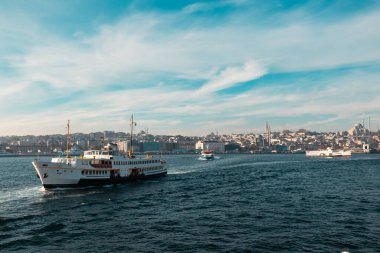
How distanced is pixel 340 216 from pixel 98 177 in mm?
39948

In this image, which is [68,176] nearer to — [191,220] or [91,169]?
[91,169]

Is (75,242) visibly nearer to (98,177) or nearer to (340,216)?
(340,216)

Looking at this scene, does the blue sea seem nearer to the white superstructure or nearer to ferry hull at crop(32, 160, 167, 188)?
ferry hull at crop(32, 160, 167, 188)

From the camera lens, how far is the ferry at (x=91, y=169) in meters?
54.0

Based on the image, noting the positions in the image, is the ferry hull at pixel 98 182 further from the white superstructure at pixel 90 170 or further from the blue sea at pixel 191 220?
the blue sea at pixel 191 220

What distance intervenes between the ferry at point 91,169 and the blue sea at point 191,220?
2387mm

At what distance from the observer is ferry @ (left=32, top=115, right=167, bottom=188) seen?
2127 inches

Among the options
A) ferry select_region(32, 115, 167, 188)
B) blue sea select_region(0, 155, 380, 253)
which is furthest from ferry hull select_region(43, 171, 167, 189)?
blue sea select_region(0, 155, 380, 253)

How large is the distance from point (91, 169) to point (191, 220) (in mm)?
29492

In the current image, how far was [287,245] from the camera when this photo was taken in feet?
84.9

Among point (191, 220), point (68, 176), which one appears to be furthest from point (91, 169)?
point (191, 220)

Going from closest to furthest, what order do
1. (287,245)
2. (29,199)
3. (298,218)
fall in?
(287,245)
(298,218)
(29,199)

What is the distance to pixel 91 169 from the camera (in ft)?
192

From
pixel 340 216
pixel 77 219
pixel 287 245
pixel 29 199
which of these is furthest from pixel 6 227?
→ pixel 340 216
